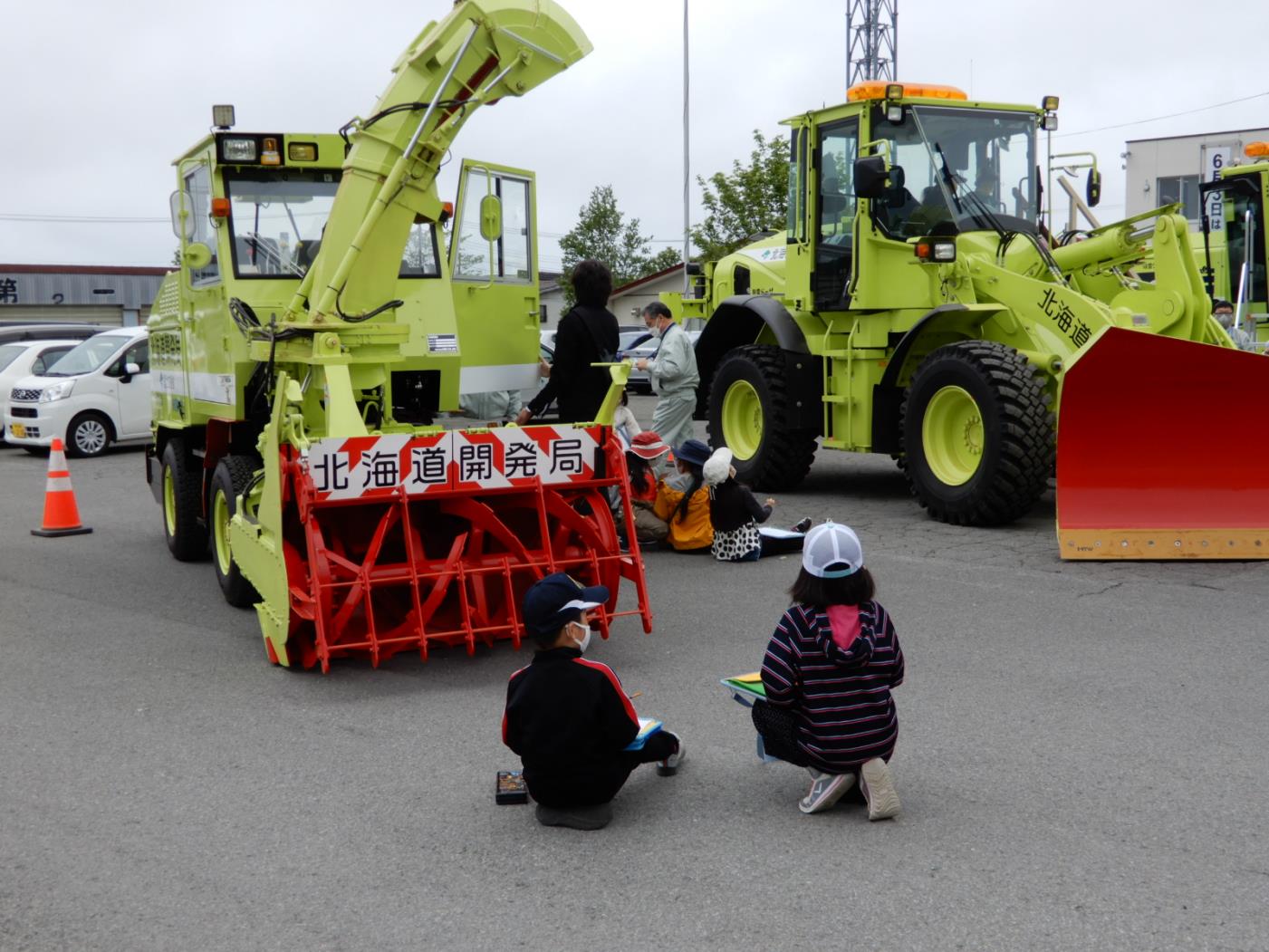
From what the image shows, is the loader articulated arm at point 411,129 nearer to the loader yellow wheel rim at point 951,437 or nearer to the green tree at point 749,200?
the loader yellow wheel rim at point 951,437

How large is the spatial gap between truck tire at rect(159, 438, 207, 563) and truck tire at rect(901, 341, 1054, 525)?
532cm

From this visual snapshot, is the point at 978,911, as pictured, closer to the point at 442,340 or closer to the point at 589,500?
the point at 589,500

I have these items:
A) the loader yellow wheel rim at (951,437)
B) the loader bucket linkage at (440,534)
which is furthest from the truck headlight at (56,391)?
the loader bucket linkage at (440,534)

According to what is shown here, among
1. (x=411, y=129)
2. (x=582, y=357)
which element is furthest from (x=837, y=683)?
(x=582, y=357)

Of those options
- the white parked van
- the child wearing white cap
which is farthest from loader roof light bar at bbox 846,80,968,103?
the white parked van

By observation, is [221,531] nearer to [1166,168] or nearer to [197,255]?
[197,255]

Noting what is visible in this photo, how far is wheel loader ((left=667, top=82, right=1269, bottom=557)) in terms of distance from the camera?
880cm

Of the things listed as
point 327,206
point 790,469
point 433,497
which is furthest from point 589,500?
point 790,469

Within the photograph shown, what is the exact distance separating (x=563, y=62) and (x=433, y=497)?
108 inches

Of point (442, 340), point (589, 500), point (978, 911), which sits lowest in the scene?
point (978, 911)

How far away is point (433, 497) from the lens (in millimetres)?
6508

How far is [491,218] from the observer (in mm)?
8711

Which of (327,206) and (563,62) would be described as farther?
(327,206)

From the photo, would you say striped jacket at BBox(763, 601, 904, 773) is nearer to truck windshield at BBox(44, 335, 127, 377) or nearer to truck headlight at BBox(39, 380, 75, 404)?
truck headlight at BBox(39, 380, 75, 404)
